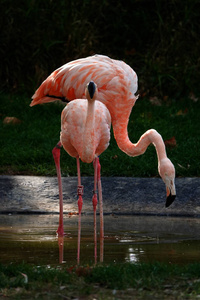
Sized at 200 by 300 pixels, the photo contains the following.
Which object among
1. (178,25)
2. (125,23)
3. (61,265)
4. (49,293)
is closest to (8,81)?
(125,23)

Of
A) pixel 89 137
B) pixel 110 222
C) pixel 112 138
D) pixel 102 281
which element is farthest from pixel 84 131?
pixel 112 138

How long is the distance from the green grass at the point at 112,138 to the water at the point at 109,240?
128 cm

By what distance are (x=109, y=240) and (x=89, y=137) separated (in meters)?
0.84

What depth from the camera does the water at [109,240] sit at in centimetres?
486

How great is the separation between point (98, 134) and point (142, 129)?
3.58m

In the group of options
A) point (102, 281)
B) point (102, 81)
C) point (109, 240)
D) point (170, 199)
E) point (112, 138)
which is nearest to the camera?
point (102, 281)

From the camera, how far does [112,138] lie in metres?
9.12

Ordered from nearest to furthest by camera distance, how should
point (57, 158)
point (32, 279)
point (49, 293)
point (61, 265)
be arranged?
1. point (49, 293)
2. point (32, 279)
3. point (61, 265)
4. point (57, 158)

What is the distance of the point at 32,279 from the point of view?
3.99 m

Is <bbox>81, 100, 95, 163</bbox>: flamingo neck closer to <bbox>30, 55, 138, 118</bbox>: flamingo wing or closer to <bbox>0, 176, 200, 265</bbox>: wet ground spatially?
<bbox>0, 176, 200, 265</bbox>: wet ground

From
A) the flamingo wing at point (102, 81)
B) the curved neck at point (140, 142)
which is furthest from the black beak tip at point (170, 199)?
the flamingo wing at point (102, 81)

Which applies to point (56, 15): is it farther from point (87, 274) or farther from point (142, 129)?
point (87, 274)

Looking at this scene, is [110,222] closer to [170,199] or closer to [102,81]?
[170,199]

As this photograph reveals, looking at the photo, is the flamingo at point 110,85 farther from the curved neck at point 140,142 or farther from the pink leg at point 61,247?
the pink leg at point 61,247
